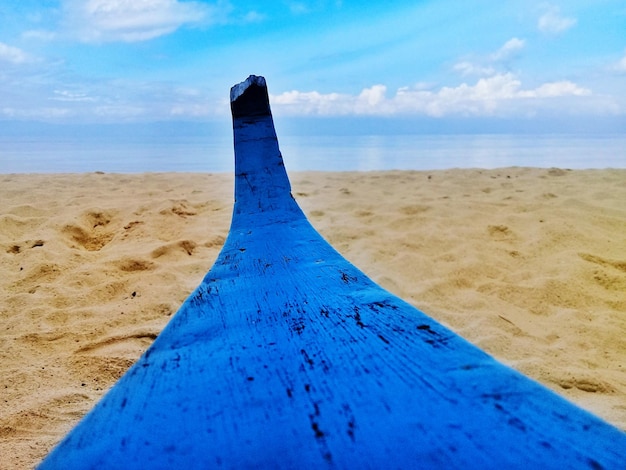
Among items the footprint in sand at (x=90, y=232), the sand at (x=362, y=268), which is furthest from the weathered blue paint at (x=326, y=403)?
the footprint in sand at (x=90, y=232)

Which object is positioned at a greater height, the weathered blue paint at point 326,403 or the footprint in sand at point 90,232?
the weathered blue paint at point 326,403

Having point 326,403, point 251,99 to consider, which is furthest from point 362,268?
point 326,403

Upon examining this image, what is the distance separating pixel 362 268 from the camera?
2053 mm

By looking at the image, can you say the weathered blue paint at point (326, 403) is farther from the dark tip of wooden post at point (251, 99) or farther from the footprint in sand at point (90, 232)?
the footprint in sand at point (90, 232)

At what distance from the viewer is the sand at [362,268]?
4.04 ft

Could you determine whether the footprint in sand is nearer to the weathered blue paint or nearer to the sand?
the sand

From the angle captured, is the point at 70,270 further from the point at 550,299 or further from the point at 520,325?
the point at 550,299

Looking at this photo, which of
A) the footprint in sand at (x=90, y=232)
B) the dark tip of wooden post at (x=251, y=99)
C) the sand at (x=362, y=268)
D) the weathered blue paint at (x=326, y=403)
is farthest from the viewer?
the footprint in sand at (x=90, y=232)

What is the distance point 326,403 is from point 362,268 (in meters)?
1.66

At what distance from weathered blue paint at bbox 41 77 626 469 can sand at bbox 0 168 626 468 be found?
0.67 meters

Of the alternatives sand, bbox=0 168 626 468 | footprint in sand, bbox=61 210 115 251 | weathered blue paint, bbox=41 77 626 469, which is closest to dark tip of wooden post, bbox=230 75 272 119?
sand, bbox=0 168 626 468

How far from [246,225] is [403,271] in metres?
1.08

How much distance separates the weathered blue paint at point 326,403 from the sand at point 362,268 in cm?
67

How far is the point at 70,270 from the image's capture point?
202 cm
